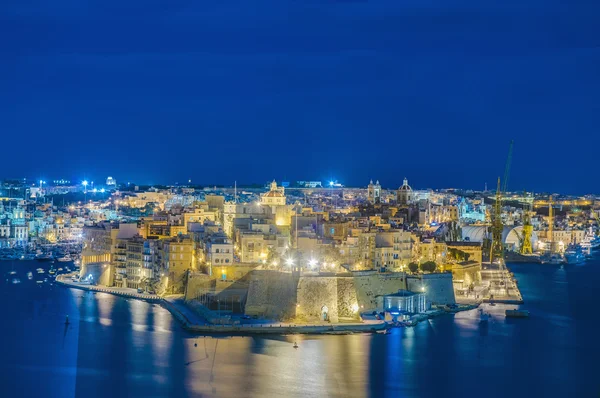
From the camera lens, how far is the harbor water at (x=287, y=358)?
1253 centimetres

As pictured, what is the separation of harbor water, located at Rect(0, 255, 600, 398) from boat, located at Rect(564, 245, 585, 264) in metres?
15.5

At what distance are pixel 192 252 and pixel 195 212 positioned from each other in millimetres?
4878

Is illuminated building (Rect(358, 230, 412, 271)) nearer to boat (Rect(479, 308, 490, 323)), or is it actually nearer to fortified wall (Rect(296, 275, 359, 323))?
boat (Rect(479, 308, 490, 323))

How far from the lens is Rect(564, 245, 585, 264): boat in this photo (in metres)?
33.4

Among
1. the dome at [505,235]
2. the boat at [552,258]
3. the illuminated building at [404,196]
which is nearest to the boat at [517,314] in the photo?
the dome at [505,235]

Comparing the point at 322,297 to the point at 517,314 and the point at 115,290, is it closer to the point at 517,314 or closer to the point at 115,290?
the point at 517,314

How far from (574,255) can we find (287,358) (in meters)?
23.6

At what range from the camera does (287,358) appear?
1365 centimetres

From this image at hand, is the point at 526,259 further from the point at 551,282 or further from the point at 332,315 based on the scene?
the point at 332,315

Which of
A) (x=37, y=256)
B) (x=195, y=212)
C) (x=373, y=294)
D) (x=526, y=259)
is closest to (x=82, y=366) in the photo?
(x=373, y=294)

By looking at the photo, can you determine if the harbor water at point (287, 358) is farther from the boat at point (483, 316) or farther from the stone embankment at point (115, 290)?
the stone embankment at point (115, 290)

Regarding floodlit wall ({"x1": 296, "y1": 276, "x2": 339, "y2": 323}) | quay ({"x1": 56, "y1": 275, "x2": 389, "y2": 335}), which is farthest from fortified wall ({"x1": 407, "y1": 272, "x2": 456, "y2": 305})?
floodlit wall ({"x1": 296, "y1": 276, "x2": 339, "y2": 323})

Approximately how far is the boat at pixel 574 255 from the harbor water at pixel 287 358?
51.0ft

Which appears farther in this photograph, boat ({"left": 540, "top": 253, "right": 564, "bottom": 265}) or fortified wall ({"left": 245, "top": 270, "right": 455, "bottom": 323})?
boat ({"left": 540, "top": 253, "right": 564, "bottom": 265})
